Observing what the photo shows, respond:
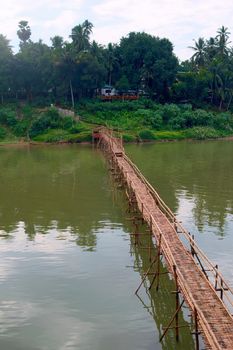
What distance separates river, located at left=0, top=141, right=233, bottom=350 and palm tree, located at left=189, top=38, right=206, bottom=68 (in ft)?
155

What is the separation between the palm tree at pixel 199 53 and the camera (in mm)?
83062

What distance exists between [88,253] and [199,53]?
7190 centimetres

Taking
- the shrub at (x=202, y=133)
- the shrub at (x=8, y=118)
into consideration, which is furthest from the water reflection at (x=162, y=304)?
the shrub at (x=8, y=118)

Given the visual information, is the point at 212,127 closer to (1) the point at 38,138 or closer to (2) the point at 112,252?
(1) the point at 38,138

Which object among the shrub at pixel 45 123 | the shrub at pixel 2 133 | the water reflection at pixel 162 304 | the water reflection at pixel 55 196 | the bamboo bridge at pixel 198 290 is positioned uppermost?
the shrub at pixel 45 123

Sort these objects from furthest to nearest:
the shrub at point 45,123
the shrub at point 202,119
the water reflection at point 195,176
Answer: the shrub at point 202,119 < the shrub at point 45,123 < the water reflection at point 195,176

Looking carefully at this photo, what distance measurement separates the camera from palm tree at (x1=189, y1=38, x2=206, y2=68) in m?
83.1

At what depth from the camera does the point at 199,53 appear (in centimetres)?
8469

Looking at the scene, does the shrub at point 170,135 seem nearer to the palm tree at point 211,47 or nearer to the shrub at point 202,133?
the shrub at point 202,133

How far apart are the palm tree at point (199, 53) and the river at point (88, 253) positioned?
47.3 metres

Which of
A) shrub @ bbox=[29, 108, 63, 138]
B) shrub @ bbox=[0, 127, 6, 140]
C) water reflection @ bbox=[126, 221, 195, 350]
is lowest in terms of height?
water reflection @ bbox=[126, 221, 195, 350]

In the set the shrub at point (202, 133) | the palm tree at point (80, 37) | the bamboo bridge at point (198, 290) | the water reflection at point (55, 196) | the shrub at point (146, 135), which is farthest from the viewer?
the palm tree at point (80, 37)

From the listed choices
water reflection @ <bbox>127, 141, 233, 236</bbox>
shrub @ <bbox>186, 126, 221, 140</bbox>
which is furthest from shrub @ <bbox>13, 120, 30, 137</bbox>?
shrub @ <bbox>186, 126, 221, 140</bbox>

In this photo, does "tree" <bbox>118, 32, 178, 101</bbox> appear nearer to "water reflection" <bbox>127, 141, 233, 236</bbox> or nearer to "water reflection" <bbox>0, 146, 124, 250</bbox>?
"water reflection" <bbox>127, 141, 233, 236</bbox>
